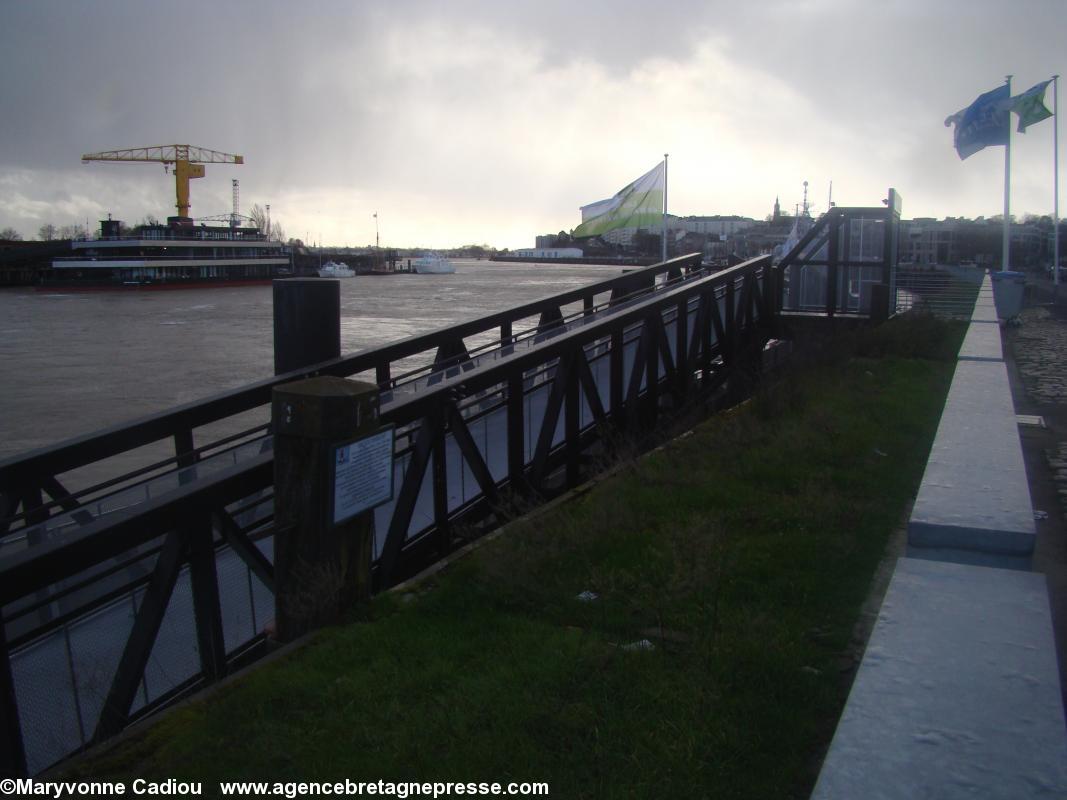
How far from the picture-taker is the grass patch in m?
3.10

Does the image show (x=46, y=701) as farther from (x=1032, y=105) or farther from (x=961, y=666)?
(x=1032, y=105)

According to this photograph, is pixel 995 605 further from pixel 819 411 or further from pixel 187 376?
pixel 187 376

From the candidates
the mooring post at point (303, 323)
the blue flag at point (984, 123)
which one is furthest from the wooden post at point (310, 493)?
the blue flag at point (984, 123)

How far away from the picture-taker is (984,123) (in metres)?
25.2

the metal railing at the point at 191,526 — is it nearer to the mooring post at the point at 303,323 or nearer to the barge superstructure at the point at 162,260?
the mooring post at the point at 303,323

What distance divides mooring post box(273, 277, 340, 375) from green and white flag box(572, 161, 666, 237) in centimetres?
1815

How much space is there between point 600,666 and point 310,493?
160cm

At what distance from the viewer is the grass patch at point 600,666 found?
10.2ft

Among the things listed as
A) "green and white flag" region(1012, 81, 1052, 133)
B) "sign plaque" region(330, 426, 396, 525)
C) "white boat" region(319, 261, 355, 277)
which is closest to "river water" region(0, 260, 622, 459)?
"sign plaque" region(330, 426, 396, 525)

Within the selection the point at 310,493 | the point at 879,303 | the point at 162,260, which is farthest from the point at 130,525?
the point at 162,260

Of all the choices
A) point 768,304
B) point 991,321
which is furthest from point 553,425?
point 768,304

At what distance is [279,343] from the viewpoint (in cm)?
852

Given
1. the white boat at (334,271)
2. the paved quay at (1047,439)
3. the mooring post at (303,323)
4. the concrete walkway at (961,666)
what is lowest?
the paved quay at (1047,439)

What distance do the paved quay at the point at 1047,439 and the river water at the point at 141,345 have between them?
9.13 metres
